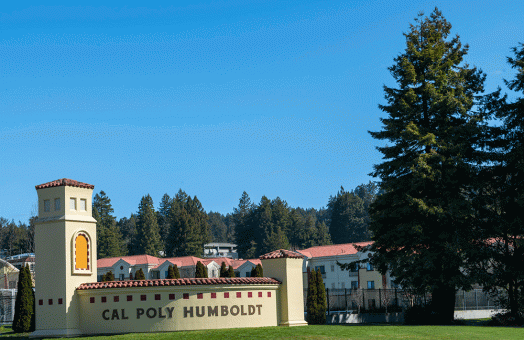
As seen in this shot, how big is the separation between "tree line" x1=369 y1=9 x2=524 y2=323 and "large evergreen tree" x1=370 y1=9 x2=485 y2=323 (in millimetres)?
58

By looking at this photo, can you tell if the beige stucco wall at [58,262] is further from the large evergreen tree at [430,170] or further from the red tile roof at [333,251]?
the red tile roof at [333,251]

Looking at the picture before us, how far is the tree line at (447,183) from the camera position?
30984 mm

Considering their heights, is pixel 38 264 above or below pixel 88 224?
below

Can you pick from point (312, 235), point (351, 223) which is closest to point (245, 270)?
point (312, 235)

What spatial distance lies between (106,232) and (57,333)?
90457 mm

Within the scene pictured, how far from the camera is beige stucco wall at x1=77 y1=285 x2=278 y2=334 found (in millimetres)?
22719

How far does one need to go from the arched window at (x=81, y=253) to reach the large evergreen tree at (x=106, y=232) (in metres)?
85.4

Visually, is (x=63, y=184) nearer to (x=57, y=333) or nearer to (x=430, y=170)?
(x=57, y=333)

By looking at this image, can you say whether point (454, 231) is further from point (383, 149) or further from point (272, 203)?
point (272, 203)

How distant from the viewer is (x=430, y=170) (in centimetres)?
3138

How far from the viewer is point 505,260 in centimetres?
3222

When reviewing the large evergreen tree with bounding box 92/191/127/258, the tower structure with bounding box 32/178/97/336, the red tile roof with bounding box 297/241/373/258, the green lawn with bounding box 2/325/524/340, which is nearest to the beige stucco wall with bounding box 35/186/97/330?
the tower structure with bounding box 32/178/97/336

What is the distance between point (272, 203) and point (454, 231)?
10286 centimetres

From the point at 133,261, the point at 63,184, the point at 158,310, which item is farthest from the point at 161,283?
the point at 133,261
